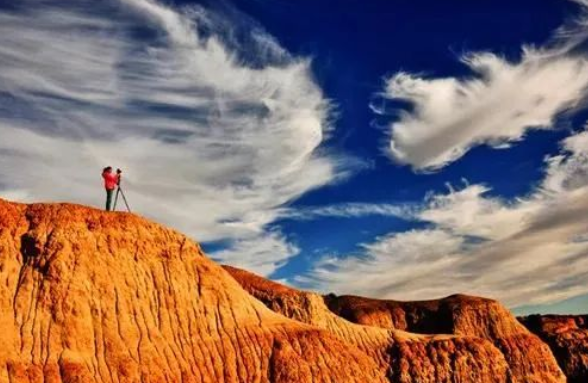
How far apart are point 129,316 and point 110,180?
27.4 feet

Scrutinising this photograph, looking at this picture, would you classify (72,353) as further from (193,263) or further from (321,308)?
(321,308)

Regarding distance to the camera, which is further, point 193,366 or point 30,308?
point 193,366

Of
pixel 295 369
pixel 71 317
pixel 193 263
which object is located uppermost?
pixel 193 263

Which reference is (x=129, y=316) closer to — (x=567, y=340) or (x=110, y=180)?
(x=110, y=180)

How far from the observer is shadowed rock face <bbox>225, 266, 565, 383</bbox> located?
230ft

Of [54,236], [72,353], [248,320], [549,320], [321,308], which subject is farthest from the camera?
[549,320]

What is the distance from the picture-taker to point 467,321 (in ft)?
335

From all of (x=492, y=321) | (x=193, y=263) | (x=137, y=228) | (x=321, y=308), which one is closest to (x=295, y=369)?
(x=193, y=263)

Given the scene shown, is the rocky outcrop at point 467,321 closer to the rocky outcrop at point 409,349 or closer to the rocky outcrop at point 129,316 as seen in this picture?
the rocky outcrop at point 409,349

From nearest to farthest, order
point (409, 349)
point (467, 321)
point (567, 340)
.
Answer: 1. point (409, 349)
2. point (467, 321)
3. point (567, 340)

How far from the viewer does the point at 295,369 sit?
4672cm

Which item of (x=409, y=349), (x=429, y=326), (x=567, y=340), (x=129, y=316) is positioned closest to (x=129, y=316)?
(x=129, y=316)

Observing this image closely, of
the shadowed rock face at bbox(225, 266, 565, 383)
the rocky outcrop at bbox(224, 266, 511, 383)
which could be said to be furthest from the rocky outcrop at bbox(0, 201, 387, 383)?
the shadowed rock face at bbox(225, 266, 565, 383)

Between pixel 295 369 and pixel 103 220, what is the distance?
629 inches
